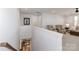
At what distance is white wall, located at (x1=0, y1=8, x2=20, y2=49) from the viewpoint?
160 cm

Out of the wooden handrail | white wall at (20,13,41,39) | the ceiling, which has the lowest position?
the wooden handrail

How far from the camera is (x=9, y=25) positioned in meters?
1.61

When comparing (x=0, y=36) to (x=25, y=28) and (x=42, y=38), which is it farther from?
(x=42, y=38)

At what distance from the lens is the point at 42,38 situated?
177cm

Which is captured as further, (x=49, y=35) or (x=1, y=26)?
(x=49, y=35)

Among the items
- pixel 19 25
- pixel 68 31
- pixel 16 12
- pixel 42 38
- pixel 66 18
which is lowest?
pixel 42 38

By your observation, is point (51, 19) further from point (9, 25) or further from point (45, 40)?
point (9, 25)

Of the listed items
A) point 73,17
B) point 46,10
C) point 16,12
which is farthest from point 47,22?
point 16,12

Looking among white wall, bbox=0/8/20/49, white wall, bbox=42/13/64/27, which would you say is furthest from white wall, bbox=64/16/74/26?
white wall, bbox=0/8/20/49

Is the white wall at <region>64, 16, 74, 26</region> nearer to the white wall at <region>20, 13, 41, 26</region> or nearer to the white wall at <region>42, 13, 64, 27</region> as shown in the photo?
the white wall at <region>42, 13, 64, 27</region>

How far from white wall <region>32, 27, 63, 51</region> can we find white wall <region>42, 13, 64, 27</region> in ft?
0.45

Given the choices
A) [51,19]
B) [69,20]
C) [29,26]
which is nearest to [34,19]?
[29,26]

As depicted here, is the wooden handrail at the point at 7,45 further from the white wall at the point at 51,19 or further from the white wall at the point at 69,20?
the white wall at the point at 69,20

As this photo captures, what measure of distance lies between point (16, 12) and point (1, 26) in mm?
321
